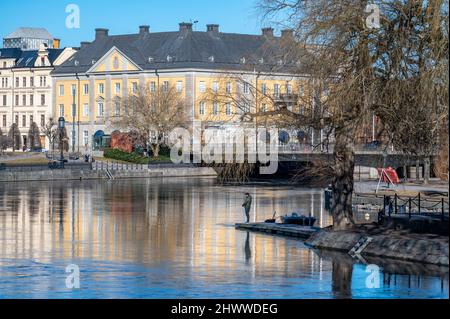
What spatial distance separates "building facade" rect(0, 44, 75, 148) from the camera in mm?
164500

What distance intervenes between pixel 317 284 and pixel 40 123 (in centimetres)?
13048

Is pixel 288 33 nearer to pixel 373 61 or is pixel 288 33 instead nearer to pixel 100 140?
pixel 373 61

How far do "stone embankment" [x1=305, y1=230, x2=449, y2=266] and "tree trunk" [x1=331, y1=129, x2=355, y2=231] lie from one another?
2.27 feet

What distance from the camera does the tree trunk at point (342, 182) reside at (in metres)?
45.4

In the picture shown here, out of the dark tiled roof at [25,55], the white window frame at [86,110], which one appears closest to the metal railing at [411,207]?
the white window frame at [86,110]

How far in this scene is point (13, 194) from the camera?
85312 mm

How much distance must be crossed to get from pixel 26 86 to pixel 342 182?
125951mm

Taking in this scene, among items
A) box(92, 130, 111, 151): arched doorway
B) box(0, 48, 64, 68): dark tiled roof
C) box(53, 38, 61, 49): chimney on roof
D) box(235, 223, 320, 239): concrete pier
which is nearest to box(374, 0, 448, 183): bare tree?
box(235, 223, 320, 239): concrete pier

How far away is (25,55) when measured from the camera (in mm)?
171375

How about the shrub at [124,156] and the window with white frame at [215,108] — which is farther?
the shrub at [124,156]

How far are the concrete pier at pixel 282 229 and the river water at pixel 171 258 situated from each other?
0.76 metres

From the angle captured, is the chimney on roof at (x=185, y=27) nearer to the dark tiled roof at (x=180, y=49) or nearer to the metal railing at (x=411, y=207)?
the dark tiled roof at (x=180, y=49)

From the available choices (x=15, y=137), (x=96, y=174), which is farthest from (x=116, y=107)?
(x=96, y=174)

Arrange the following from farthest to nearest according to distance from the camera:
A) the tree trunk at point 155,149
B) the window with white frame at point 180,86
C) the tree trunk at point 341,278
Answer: the window with white frame at point 180,86 < the tree trunk at point 155,149 < the tree trunk at point 341,278
